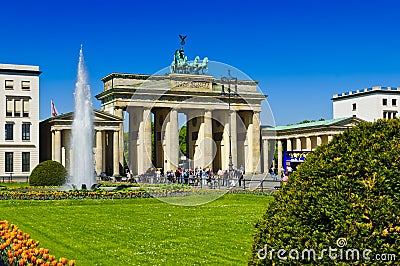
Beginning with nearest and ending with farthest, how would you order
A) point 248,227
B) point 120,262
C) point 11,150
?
point 120,262 < point 248,227 < point 11,150

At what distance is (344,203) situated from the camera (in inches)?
289

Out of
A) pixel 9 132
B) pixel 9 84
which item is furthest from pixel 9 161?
pixel 9 84

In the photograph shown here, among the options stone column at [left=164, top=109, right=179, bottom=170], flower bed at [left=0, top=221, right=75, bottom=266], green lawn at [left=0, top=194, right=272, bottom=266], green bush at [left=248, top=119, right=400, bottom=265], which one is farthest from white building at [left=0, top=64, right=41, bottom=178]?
green bush at [left=248, top=119, right=400, bottom=265]

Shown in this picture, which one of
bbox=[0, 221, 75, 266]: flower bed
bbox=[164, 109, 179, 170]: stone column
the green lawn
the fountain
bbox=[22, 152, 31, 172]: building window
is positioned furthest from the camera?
bbox=[164, 109, 179, 170]: stone column

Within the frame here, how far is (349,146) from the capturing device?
7.86m

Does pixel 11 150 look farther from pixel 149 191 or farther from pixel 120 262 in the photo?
pixel 120 262

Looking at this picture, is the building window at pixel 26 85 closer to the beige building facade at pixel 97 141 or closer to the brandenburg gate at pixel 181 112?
the beige building facade at pixel 97 141

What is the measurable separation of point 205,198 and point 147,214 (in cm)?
872

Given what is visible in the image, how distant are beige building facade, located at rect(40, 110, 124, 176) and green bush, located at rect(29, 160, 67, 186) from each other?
92.9 feet

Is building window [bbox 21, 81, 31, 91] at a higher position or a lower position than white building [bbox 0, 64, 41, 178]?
higher

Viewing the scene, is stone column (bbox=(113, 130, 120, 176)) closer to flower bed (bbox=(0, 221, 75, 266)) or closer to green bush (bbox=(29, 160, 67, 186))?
green bush (bbox=(29, 160, 67, 186))

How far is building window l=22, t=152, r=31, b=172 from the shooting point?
79438 millimetres

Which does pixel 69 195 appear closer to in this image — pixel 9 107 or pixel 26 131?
pixel 9 107

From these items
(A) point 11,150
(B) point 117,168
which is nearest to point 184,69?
(B) point 117,168
